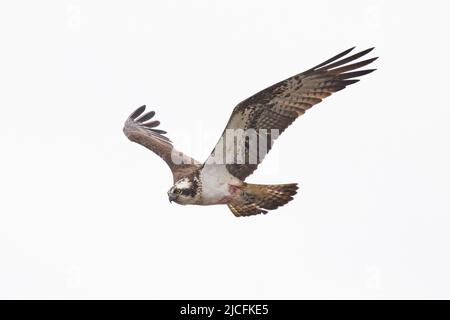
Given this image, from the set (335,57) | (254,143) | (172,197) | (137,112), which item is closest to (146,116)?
(137,112)

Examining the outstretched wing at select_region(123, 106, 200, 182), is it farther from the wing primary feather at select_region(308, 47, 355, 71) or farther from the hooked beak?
the wing primary feather at select_region(308, 47, 355, 71)

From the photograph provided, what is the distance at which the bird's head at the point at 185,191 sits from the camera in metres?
12.5

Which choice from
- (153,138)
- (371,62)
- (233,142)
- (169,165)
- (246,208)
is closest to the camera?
(371,62)

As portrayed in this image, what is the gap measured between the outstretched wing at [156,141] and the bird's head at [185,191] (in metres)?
0.76

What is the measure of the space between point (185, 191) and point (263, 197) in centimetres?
108

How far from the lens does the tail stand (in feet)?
41.4

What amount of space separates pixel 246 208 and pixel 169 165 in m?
1.70

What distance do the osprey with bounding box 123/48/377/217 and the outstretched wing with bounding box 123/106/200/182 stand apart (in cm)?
7

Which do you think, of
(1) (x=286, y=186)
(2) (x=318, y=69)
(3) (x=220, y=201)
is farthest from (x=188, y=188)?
(2) (x=318, y=69)

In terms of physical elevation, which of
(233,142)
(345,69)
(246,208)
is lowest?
(246,208)

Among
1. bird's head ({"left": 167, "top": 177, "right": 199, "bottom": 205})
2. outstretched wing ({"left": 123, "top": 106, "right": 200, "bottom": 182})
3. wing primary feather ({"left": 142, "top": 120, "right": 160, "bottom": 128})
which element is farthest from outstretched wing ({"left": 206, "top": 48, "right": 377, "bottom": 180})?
wing primary feather ({"left": 142, "top": 120, "right": 160, "bottom": 128})

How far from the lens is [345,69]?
11422mm

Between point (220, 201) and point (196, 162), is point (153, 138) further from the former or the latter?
point (220, 201)

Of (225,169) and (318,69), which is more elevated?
(318,69)
